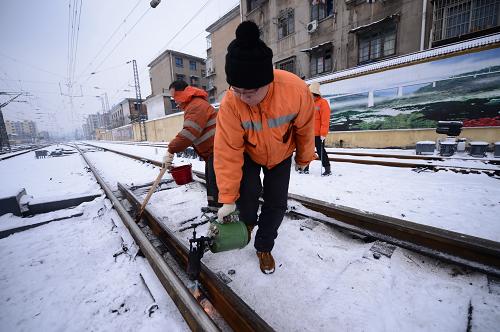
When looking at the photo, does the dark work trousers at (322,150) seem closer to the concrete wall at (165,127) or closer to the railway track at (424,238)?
the railway track at (424,238)

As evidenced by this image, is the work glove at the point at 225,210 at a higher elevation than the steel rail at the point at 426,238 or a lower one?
higher

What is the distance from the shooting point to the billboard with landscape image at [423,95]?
8586mm

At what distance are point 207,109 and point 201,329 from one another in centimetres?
247

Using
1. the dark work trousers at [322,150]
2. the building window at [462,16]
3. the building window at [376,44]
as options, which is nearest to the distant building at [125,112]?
the building window at [376,44]

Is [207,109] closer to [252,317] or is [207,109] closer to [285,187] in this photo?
[285,187]

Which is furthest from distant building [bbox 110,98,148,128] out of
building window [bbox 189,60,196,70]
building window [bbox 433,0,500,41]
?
building window [bbox 433,0,500,41]

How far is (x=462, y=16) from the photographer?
35.9ft

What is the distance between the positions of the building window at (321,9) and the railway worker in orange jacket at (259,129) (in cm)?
1790

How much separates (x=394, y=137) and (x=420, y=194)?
8408 millimetres

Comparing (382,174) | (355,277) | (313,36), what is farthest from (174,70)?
(355,277)

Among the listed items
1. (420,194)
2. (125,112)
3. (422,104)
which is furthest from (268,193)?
(125,112)

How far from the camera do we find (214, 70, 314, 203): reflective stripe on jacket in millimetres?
1693

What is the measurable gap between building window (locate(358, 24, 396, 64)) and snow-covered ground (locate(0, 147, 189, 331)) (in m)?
16.3

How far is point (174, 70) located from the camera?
3972 cm
